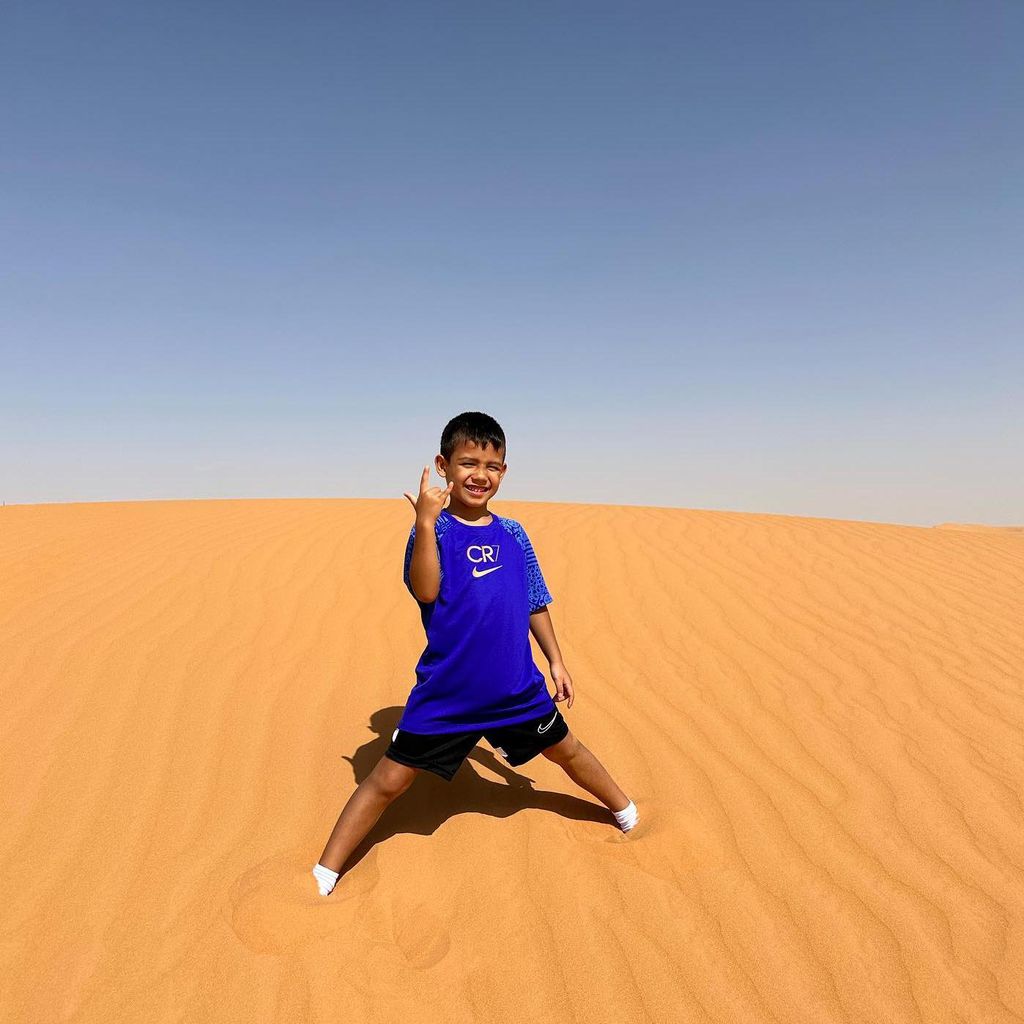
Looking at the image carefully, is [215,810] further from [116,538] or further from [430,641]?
[116,538]

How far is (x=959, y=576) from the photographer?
643 cm

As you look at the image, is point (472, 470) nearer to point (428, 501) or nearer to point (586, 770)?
point (428, 501)

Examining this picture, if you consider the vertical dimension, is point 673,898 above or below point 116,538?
below

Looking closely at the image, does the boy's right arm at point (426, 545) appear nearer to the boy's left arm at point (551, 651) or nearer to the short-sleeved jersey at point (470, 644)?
the short-sleeved jersey at point (470, 644)

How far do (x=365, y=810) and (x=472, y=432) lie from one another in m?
1.34

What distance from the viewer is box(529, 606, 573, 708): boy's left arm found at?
259cm

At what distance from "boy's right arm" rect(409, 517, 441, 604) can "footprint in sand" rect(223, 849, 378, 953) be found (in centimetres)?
100

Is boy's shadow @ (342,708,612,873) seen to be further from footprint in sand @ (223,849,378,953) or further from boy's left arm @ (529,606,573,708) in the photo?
boy's left arm @ (529,606,573,708)

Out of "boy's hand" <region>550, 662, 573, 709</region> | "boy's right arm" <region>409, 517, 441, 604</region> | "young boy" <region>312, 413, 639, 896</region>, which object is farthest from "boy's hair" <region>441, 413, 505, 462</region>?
"boy's hand" <region>550, 662, 573, 709</region>

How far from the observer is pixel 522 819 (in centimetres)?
269

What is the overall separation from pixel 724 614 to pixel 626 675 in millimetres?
1346

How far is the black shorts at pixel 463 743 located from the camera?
2.26m

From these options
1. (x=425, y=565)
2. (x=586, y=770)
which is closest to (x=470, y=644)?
(x=425, y=565)

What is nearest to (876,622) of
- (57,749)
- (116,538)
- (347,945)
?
(347,945)
